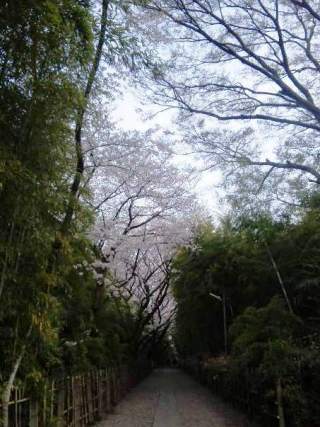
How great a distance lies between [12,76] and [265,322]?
7.40 m

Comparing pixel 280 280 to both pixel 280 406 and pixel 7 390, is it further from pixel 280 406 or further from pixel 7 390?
pixel 7 390

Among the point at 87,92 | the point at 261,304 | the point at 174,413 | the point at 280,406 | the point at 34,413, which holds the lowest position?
the point at 174,413

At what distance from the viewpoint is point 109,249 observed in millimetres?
12336

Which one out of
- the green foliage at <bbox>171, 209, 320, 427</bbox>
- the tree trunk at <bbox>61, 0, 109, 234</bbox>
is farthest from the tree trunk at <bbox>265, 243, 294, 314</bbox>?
the tree trunk at <bbox>61, 0, 109, 234</bbox>

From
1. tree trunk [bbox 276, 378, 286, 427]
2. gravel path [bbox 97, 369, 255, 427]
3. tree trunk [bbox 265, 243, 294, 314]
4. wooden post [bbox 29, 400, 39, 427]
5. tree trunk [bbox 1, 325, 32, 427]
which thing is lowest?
gravel path [bbox 97, 369, 255, 427]

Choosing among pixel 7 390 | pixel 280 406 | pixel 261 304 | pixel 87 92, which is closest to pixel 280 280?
pixel 261 304

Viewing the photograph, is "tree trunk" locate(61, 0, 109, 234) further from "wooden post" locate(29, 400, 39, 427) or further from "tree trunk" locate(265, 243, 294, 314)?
"tree trunk" locate(265, 243, 294, 314)

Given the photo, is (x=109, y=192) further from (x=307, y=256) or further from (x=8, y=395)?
(x=8, y=395)

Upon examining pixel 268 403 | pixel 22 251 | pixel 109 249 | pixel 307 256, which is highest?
pixel 109 249

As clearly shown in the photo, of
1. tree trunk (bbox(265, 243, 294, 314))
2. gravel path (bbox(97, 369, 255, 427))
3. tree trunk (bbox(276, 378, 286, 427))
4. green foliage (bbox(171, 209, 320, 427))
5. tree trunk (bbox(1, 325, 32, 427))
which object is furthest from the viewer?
tree trunk (bbox(265, 243, 294, 314))

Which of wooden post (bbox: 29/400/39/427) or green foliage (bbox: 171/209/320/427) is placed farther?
green foliage (bbox: 171/209/320/427)

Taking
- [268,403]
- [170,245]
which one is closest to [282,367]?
[268,403]

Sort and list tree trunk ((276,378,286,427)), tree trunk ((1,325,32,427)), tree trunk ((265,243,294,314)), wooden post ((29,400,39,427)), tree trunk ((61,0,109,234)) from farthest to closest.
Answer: tree trunk ((265,243,294,314))
tree trunk ((276,378,286,427))
wooden post ((29,400,39,427))
tree trunk ((61,0,109,234))
tree trunk ((1,325,32,427))

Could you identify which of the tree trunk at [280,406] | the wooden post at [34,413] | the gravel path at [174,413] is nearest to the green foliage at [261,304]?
the tree trunk at [280,406]
